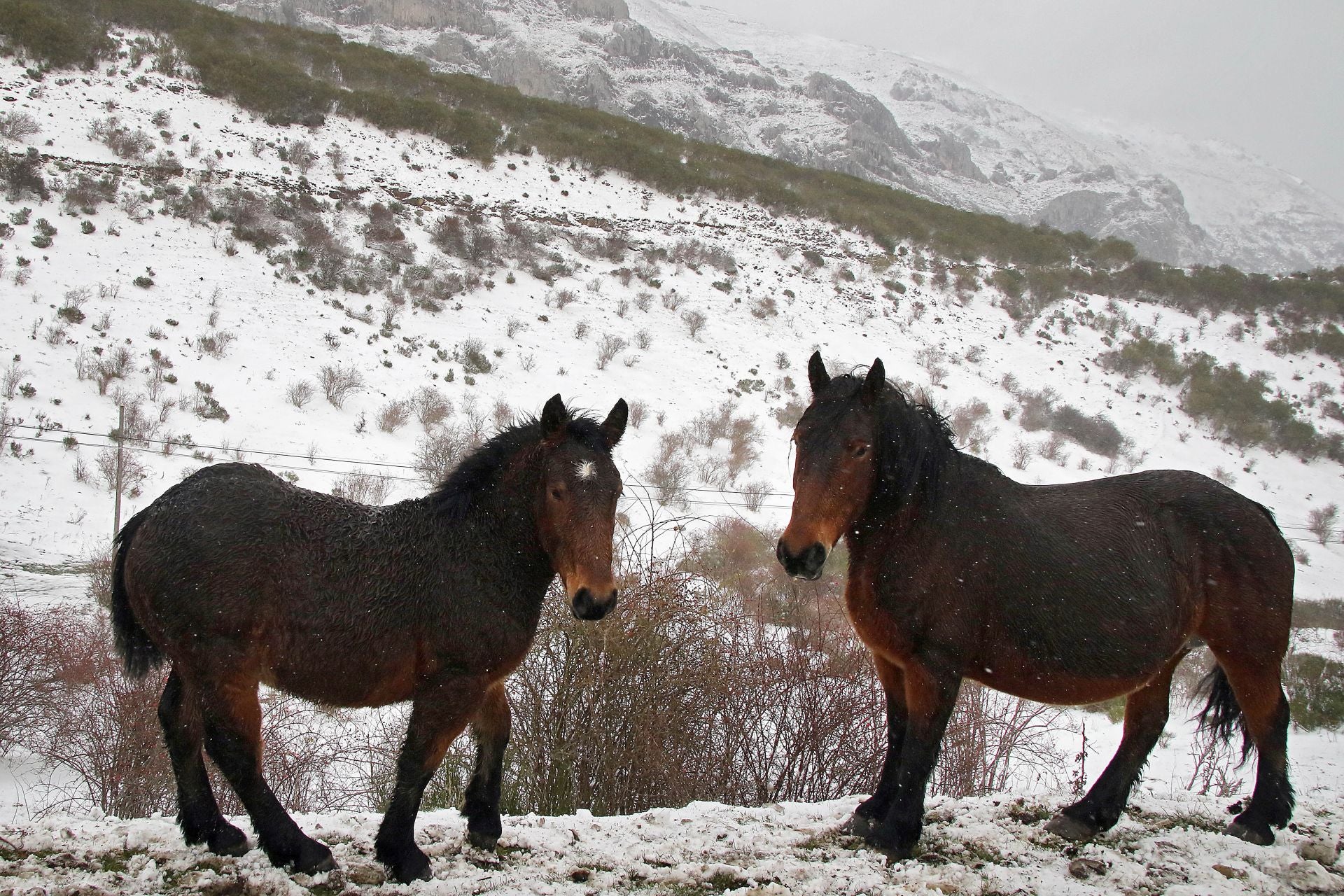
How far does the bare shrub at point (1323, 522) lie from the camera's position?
17734 mm

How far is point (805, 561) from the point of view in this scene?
9.59 feet

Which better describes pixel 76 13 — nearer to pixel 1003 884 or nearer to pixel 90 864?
pixel 90 864

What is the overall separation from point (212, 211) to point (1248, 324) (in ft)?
130

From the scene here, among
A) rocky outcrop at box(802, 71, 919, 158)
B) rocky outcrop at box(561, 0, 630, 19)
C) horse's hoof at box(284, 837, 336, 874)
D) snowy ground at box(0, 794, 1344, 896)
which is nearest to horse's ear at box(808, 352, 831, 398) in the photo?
snowy ground at box(0, 794, 1344, 896)

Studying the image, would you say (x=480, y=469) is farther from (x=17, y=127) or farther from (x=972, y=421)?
(x=17, y=127)

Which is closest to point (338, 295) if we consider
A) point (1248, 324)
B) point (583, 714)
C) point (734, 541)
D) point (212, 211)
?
point (212, 211)

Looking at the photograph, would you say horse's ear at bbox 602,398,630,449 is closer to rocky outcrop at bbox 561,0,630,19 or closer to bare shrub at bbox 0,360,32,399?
bare shrub at bbox 0,360,32,399

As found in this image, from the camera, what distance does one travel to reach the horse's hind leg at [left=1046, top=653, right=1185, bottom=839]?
3557 mm

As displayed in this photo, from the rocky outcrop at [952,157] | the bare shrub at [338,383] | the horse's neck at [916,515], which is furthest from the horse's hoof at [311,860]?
the rocky outcrop at [952,157]

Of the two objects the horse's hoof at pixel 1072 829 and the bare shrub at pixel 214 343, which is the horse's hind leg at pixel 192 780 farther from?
the bare shrub at pixel 214 343

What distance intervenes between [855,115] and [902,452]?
361ft

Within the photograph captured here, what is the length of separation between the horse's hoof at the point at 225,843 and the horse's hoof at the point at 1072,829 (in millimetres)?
3695

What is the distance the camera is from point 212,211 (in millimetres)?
21219

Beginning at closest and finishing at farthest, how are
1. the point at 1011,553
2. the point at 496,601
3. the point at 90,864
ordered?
the point at 90,864
the point at 496,601
the point at 1011,553
